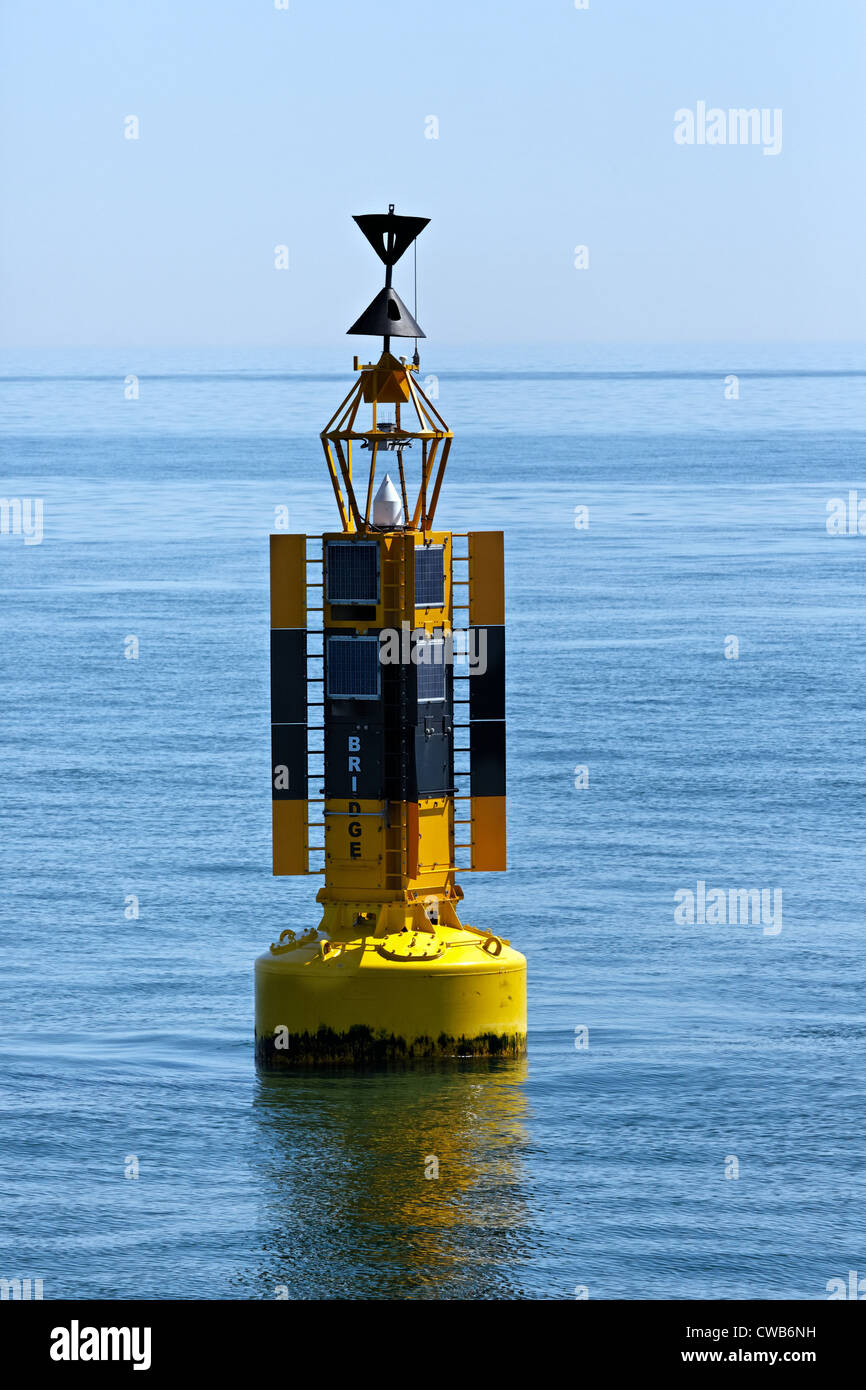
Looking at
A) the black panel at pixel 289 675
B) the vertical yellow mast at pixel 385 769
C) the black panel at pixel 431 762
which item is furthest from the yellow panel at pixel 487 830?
the black panel at pixel 289 675

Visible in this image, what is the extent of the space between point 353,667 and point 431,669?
3.71ft

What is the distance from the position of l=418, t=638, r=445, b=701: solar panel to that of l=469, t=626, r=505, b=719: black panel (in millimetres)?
561

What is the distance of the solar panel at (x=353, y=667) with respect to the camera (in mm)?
38906

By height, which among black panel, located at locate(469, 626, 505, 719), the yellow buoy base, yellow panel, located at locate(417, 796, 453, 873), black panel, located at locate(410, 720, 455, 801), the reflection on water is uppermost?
black panel, located at locate(469, 626, 505, 719)

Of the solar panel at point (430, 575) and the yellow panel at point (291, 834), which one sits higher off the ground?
the solar panel at point (430, 575)

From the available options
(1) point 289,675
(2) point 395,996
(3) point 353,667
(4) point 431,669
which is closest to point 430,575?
(4) point 431,669

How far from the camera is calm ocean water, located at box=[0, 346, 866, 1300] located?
34.4m

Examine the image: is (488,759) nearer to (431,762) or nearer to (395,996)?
(431,762)

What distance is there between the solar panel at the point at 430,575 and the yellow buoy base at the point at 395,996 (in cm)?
474

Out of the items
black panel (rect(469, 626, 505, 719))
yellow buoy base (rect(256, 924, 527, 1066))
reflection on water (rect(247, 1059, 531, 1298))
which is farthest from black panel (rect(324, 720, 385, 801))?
reflection on water (rect(247, 1059, 531, 1298))

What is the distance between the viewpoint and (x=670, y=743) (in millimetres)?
81062

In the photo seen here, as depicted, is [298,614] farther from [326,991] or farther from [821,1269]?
[821,1269]

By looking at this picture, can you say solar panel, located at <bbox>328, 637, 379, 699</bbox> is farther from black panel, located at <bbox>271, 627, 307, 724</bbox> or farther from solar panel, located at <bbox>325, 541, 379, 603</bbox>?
solar panel, located at <bbox>325, 541, 379, 603</bbox>

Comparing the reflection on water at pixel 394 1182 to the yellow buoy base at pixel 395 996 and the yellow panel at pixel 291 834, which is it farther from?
the yellow panel at pixel 291 834
